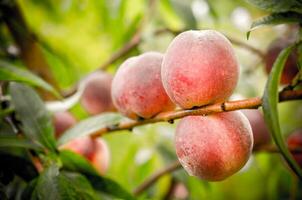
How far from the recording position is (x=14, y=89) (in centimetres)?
58

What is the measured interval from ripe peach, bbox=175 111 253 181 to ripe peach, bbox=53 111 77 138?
323mm

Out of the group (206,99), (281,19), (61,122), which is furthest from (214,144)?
(61,122)

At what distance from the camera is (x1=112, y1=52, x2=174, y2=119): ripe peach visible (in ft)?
1.63

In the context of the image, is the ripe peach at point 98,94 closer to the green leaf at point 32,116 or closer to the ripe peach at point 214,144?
the green leaf at point 32,116

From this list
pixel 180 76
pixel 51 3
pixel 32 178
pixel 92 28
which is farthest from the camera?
pixel 92 28

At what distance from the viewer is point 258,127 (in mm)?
698

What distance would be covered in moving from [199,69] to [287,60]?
8.7 inches

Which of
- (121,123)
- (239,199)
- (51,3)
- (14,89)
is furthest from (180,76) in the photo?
(239,199)

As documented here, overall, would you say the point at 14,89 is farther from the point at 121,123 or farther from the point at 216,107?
the point at 216,107

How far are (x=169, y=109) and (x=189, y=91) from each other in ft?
0.30

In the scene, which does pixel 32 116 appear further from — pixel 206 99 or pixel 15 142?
pixel 206 99

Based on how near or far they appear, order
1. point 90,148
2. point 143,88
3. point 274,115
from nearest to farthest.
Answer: point 274,115
point 143,88
point 90,148

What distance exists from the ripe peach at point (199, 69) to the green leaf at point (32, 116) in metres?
0.20

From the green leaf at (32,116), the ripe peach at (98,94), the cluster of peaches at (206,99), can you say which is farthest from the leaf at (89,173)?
the ripe peach at (98,94)
